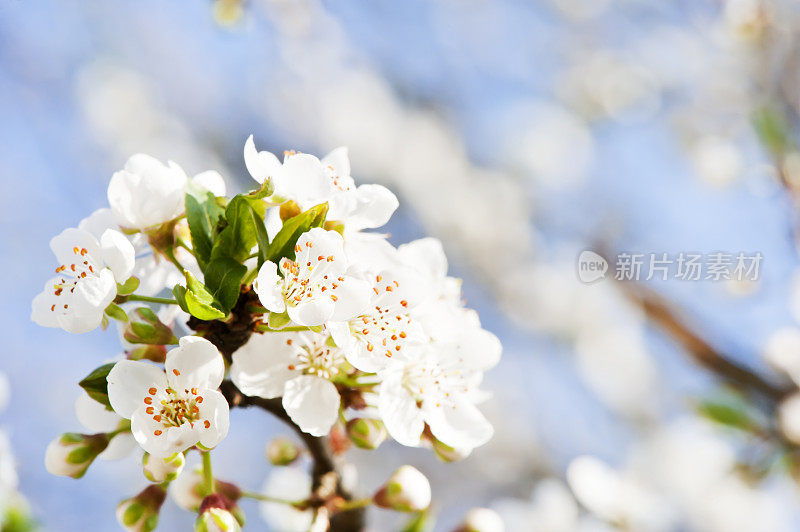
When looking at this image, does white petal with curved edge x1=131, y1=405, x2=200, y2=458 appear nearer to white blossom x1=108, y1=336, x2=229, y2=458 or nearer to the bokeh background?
white blossom x1=108, y1=336, x2=229, y2=458

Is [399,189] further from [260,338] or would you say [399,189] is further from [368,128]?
[260,338]

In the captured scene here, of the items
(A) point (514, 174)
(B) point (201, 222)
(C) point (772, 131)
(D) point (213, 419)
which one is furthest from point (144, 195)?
(A) point (514, 174)

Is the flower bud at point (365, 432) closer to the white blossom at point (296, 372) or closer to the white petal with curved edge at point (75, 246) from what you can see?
the white blossom at point (296, 372)

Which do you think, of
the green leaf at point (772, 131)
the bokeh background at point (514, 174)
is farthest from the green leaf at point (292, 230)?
the green leaf at point (772, 131)

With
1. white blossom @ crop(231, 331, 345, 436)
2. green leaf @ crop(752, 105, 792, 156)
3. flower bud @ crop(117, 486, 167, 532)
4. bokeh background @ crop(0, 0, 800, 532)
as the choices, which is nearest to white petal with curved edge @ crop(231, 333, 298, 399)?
white blossom @ crop(231, 331, 345, 436)

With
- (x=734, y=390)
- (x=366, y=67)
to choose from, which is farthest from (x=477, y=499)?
(x=366, y=67)
